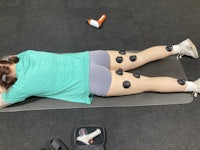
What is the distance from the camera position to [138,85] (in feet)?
4.73

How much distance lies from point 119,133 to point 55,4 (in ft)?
4.18

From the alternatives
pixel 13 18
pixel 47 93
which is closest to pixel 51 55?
pixel 47 93

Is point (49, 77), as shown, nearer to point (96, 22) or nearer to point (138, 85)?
point (138, 85)

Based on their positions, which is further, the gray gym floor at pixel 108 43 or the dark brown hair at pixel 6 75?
the gray gym floor at pixel 108 43

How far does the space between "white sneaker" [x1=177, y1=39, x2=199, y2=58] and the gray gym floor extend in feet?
0.20

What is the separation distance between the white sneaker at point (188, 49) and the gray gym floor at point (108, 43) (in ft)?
0.20

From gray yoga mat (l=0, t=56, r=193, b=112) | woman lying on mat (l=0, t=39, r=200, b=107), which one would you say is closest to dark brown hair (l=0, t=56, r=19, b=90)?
woman lying on mat (l=0, t=39, r=200, b=107)

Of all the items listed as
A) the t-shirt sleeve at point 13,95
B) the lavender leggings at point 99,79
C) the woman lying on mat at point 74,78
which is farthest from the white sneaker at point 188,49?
the t-shirt sleeve at point 13,95

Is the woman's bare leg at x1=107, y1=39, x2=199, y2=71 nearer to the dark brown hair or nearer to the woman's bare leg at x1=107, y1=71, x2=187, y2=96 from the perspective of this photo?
the woman's bare leg at x1=107, y1=71, x2=187, y2=96

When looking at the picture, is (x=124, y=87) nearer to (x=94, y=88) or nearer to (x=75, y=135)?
(x=94, y=88)

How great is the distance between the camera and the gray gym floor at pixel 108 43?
142cm

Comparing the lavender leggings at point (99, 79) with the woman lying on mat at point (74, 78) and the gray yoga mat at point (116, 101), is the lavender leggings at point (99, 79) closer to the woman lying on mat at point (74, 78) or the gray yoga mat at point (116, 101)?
the woman lying on mat at point (74, 78)

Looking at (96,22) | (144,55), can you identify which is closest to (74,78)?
(144,55)

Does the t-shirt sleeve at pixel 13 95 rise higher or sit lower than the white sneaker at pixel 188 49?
lower
